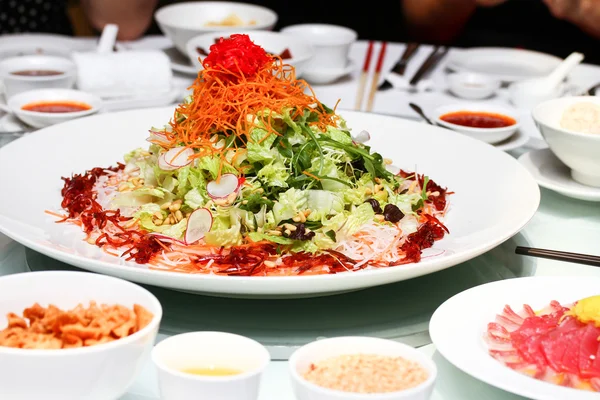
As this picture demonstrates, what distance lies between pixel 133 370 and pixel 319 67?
3.00 meters

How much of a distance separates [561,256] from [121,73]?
8.02 feet

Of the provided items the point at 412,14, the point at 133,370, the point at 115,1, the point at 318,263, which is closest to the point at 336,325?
the point at 318,263

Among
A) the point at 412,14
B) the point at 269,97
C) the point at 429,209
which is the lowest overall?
the point at 412,14

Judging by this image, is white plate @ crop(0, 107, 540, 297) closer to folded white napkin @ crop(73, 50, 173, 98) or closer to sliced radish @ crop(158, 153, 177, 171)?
sliced radish @ crop(158, 153, 177, 171)

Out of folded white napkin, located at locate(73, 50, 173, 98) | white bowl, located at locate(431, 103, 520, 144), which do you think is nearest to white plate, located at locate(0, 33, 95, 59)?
folded white napkin, located at locate(73, 50, 173, 98)

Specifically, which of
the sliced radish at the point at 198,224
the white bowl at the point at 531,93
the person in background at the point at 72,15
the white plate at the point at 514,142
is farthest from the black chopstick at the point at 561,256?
the person in background at the point at 72,15

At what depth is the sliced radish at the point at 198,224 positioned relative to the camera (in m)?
2.15

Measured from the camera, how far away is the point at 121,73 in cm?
388

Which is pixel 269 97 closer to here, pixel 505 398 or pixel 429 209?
pixel 429 209

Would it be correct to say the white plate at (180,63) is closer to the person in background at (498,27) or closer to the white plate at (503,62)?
the white plate at (503,62)

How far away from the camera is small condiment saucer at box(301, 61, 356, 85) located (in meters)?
4.14

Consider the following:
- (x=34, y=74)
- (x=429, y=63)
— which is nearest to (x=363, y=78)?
(x=429, y=63)

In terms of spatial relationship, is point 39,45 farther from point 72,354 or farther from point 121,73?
point 72,354

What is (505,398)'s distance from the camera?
5.55 feet
